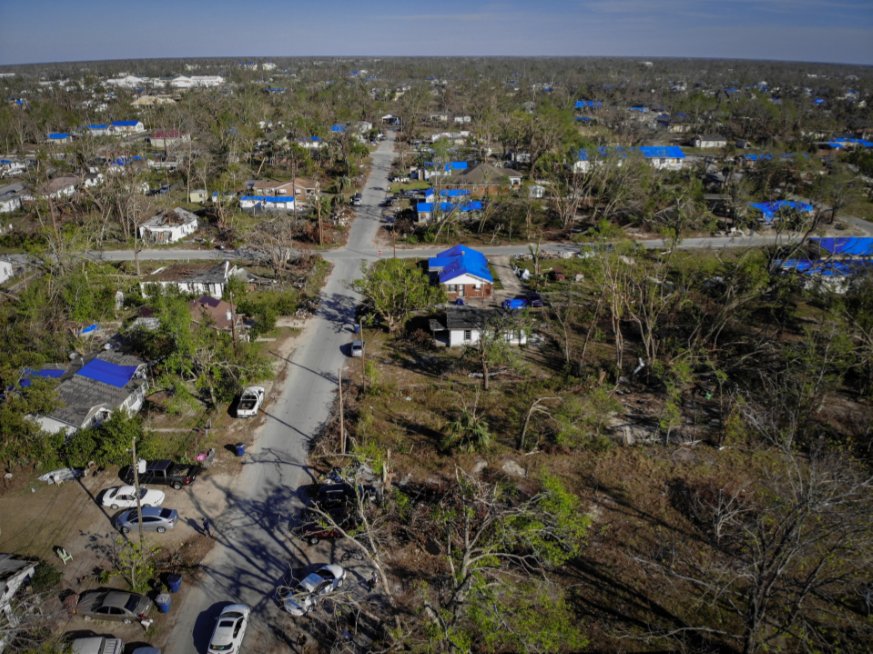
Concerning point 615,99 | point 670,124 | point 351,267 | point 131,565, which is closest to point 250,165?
point 351,267

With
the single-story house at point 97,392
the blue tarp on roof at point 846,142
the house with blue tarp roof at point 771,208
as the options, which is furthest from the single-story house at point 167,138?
the blue tarp on roof at point 846,142

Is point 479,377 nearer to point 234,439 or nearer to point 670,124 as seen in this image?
point 234,439

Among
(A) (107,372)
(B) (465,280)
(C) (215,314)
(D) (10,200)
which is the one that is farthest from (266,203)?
(A) (107,372)

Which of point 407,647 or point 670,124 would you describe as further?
point 670,124

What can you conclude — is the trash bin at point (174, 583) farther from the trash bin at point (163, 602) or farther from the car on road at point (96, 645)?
the car on road at point (96, 645)

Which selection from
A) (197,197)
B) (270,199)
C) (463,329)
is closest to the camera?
(463,329)

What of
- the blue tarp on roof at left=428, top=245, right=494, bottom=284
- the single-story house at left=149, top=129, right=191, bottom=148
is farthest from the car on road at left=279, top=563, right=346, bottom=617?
the single-story house at left=149, top=129, right=191, bottom=148

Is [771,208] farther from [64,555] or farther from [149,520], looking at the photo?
[64,555]
